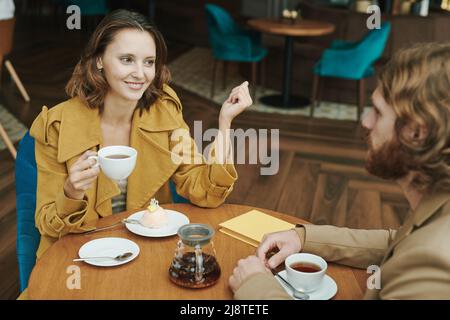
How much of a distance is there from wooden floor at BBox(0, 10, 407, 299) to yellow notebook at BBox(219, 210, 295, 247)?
3.30 feet

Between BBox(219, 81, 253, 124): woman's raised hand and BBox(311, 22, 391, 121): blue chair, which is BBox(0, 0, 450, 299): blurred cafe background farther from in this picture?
BBox(219, 81, 253, 124): woman's raised hand

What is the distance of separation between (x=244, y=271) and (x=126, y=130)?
2.94 ft

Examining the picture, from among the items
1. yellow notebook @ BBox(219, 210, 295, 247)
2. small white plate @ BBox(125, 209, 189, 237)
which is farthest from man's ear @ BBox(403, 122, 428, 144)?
small white plate @ BBox(125, 209, 189, 237)

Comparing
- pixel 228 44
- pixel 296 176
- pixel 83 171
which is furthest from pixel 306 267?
pixel 228 44

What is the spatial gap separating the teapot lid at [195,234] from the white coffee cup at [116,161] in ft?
0.76

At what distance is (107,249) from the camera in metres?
1.56

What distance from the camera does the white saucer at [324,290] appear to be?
137 cm

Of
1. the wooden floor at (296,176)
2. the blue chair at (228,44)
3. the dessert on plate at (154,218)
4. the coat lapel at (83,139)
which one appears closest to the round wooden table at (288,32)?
the blue chair at (228,44)

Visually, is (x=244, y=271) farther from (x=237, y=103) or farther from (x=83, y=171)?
(x=237, y=103)

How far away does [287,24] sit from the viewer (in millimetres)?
6000

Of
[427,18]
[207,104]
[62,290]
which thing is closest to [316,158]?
[207,104]

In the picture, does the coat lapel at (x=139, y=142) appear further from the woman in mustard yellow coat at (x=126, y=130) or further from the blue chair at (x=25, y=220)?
the blue chair at (x=25, y=220)

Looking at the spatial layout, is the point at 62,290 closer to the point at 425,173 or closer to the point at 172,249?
the point at 172,249

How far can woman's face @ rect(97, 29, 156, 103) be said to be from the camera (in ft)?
6.42
